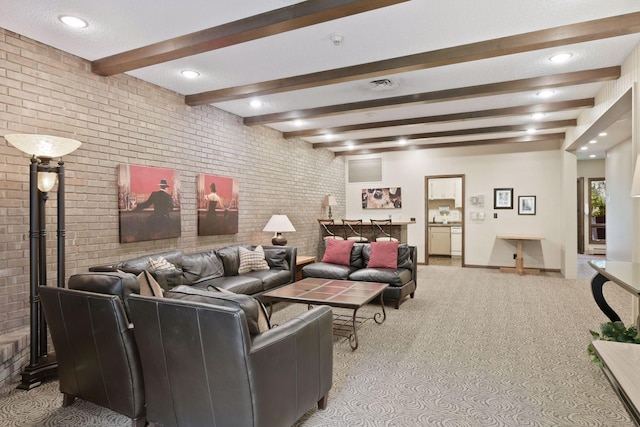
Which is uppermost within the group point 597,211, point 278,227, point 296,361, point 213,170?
point 213,170

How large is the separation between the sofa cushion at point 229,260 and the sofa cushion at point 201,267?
0.06 metres

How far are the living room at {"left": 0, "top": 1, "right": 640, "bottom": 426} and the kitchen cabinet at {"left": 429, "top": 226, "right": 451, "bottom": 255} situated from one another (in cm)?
148

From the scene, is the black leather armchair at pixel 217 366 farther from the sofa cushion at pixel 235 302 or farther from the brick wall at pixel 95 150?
the brick wall at pixel 95 150

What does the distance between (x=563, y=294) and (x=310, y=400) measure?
17.0ft

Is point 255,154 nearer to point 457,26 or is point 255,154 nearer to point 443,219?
point 457,26

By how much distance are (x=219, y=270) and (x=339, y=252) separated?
189cm

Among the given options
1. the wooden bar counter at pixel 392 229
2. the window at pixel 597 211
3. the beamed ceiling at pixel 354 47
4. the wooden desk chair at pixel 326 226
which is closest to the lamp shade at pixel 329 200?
the wooden desk chair at pixel 326 226

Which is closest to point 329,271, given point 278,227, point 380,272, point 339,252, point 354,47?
point 339,252

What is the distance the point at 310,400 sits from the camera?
228 centimetres

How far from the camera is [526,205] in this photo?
319 inches

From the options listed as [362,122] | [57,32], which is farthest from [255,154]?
[57,32]

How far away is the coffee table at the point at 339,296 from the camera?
3630mm

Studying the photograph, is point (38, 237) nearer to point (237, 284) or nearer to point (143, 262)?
point (143, 262)

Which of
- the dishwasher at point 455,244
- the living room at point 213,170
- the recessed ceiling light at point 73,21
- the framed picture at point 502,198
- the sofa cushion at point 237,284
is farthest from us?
the dishwasher at point 455,244
